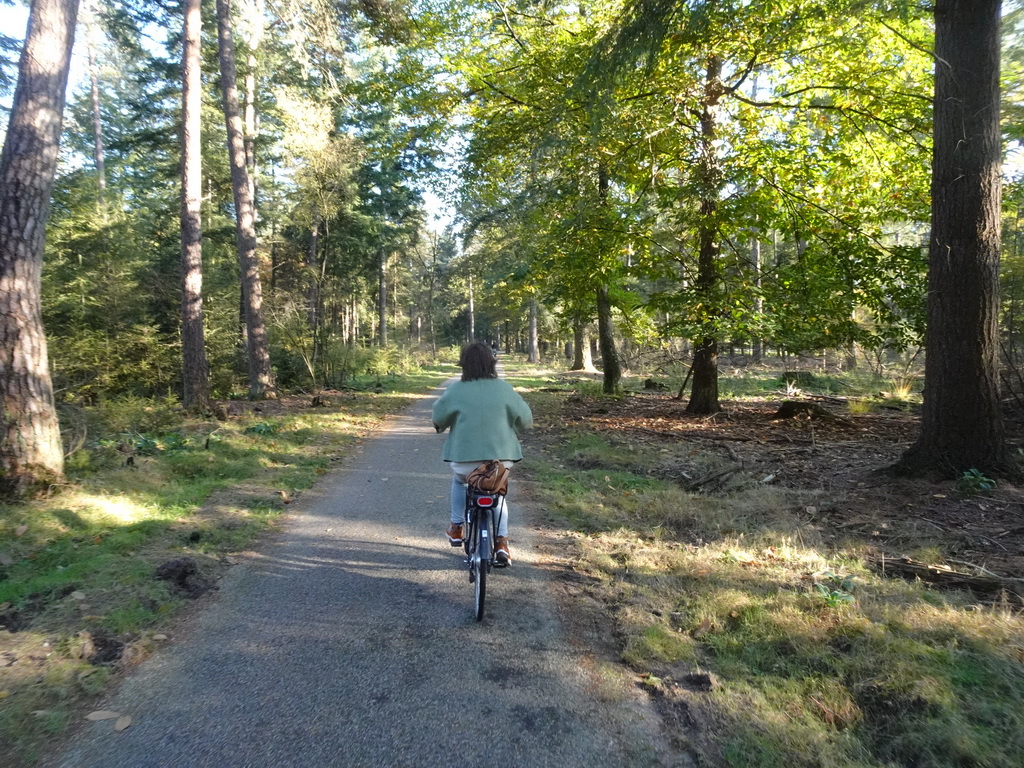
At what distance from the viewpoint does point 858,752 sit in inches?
101

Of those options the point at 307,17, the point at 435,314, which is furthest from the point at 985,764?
the point at 435,314

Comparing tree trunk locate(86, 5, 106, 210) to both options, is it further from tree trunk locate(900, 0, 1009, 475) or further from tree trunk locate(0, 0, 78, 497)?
tree trunk locate(900, 0, 1009, 475)

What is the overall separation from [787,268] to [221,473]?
10251 millimetres


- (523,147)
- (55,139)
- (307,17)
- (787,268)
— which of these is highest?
(307,17)

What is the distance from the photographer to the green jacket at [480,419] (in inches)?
170

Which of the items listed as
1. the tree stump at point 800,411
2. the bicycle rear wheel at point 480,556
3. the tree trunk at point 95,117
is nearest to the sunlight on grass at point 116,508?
the bicycle rear wheel at point 480,556

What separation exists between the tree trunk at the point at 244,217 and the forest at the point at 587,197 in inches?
3.2

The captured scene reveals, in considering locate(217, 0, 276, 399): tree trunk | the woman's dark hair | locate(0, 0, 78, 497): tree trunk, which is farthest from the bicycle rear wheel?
locate(217, 0, 276, 399): tree trunk

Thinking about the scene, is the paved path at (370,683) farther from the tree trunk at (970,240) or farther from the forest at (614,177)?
the tree trunk at (970,240)

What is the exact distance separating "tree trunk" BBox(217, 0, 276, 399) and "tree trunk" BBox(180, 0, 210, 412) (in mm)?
1555

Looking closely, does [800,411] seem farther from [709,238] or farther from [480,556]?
[480,556]

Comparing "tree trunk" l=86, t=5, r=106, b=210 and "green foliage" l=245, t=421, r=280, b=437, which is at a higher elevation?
"tree trunk" l=86, t=5, r=106, b=210

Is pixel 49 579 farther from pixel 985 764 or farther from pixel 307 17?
pixel 307 17

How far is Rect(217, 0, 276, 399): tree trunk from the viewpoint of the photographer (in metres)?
13.5
